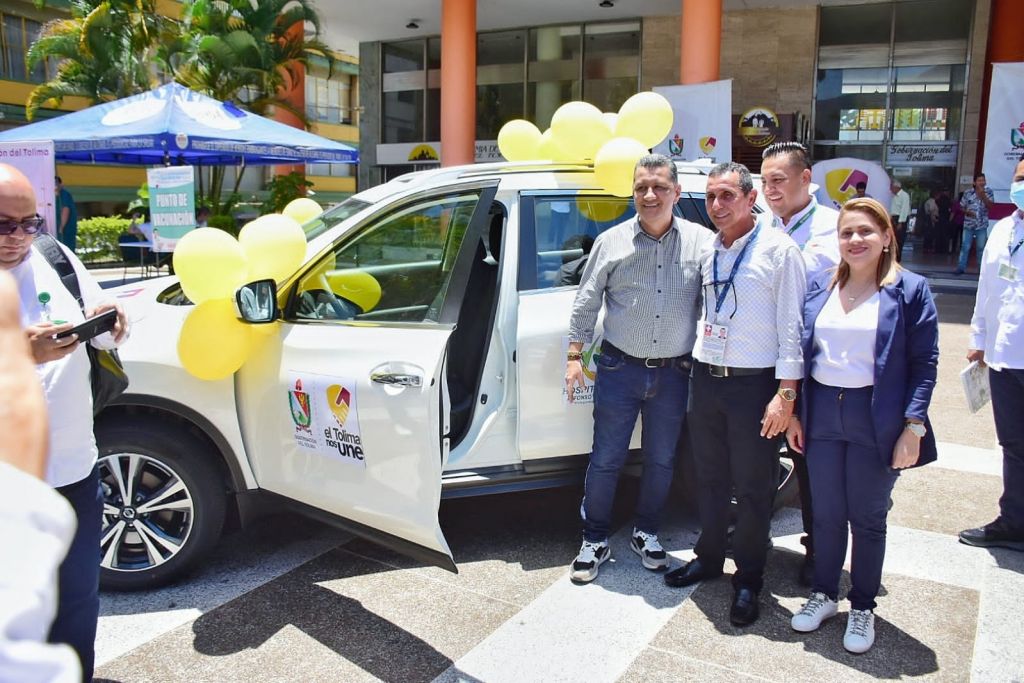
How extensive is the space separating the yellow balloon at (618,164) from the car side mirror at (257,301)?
158cm

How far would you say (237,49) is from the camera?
54.2ft

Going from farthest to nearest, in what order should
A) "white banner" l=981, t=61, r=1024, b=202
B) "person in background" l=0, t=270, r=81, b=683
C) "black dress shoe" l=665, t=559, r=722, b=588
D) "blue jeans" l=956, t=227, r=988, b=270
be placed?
1. "blue jeans" l=956, t=227, r=988, b=270
2. "white banner" l=981, t=61, r=1024, b=202
3. "black dress shoe" l=665, t=559, r=722, b=588
4. "person in background" l=0, t=270, r=81, b=683

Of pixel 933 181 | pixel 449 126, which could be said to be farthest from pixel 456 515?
pixel 933 181

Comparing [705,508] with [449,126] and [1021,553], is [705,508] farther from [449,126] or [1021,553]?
[449,126]

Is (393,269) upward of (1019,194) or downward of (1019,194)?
downward

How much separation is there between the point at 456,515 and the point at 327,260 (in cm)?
161

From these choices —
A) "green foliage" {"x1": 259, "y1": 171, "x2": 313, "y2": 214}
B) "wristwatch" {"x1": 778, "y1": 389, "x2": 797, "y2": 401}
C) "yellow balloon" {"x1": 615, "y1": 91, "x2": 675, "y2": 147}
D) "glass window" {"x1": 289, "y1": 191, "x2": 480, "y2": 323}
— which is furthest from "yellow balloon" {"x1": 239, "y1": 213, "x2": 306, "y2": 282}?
"green foliage" {"x1": 259, "y1": 171, "x2": 313, "y2": 214}

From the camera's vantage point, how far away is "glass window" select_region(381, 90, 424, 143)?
2331cm

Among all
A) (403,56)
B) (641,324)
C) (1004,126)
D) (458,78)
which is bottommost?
(641,324)

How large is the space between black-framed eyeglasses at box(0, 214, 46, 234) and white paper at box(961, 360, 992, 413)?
3.95 metres

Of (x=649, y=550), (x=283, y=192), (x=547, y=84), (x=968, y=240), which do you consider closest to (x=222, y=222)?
(x=283, y=192)

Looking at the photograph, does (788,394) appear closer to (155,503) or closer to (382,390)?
(382,390)

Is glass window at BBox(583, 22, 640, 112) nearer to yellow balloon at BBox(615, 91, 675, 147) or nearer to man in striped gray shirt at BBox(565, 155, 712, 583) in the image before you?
yellow balloon at BBox(615, 91, 675, 147)

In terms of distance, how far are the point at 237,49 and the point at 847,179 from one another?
12.1 meters
